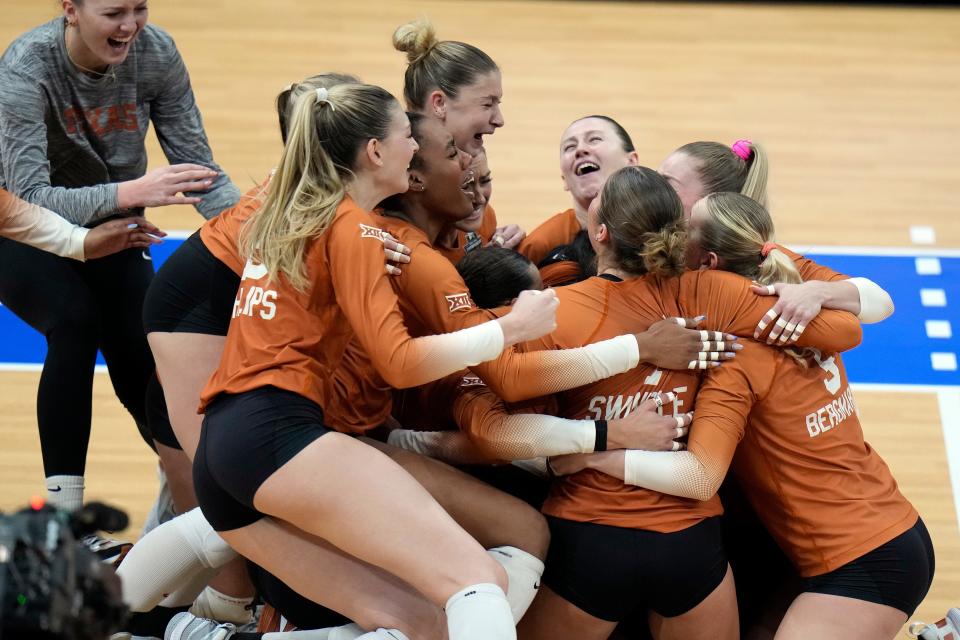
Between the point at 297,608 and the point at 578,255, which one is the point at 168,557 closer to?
the point at 297,608

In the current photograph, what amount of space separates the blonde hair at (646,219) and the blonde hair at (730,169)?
59cm

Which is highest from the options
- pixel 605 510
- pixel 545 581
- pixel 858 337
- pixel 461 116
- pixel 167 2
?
pixel 167 2

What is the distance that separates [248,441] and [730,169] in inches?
68.3

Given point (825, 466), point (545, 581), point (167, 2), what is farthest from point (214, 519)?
point (167, 2)

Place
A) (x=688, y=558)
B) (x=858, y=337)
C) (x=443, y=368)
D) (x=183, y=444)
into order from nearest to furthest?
(x=443, y=368) < (x=688, y=558) < (x=858, y=337) < (x=183, y=444)

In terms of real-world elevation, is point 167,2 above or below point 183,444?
above

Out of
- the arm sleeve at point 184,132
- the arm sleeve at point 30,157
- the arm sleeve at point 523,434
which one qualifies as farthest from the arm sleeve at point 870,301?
the arm sleeve at point 30,157

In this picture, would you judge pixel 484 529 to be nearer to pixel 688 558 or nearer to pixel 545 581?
pixel 545 581

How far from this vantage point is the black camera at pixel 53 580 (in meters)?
2.09

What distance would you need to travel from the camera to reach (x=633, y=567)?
3039 mm

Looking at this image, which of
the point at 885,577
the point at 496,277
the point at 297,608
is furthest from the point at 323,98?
the point at 885,577

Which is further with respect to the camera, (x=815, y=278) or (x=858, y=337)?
(x=815, y=278)

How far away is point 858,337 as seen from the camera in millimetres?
3268

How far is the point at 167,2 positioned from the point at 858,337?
6.19 metres
